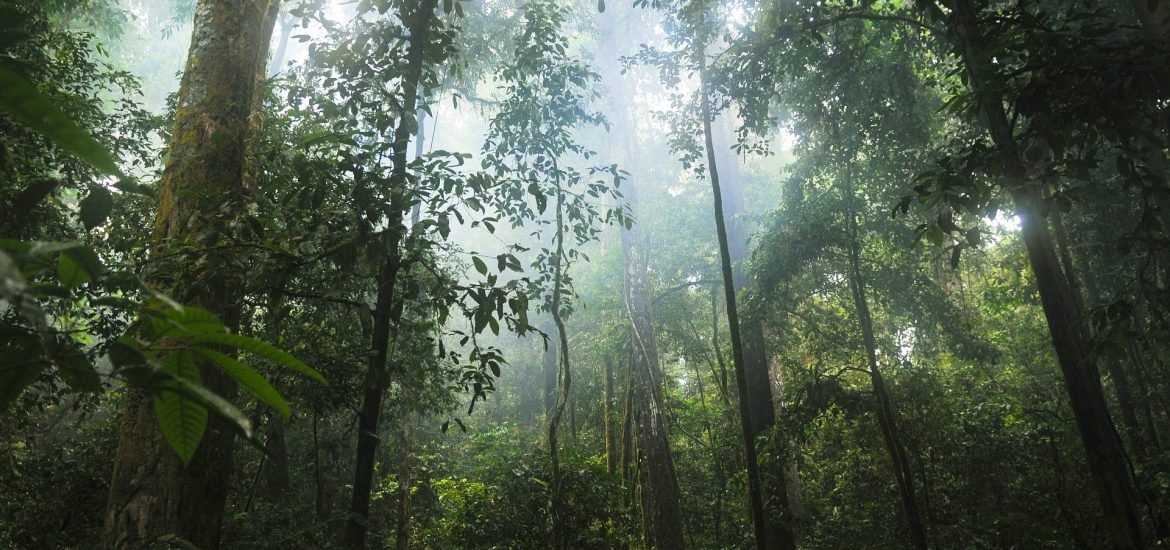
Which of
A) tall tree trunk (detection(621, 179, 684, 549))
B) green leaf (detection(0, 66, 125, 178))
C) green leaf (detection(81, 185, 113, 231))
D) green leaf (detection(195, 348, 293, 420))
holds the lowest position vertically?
green leaf (detection(195, 348, 293, 420))

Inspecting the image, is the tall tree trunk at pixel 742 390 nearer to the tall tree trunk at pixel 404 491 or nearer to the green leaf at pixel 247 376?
the green leaf at pixel 247 376

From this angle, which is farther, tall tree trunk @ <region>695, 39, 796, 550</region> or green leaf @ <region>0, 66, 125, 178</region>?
tall tree trunk @ <region>695, 39, 796, 550</region>

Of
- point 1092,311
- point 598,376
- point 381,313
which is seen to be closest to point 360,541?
point 381,313

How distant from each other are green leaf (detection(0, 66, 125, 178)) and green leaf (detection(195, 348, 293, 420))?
0.69ft

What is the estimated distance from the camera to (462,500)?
6.09 meters

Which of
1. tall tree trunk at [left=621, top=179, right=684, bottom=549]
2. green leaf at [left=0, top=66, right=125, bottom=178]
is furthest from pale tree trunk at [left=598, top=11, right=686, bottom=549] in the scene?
green leaf at [left=0, top=66, right=125, bottom=178]

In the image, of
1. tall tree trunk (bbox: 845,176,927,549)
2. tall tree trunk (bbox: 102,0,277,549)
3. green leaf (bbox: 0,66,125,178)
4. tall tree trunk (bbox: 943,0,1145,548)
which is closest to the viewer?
green leaf (bbox: 0,66,125,178)

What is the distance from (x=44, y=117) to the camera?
554mm

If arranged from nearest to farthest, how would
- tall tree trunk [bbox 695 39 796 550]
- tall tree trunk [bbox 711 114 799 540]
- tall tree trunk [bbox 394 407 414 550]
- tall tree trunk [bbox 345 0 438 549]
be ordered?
1. tall tree trunk [bbox 345 0 438 549]
2. tall tree trunk [bbox 695 39 796 550]
3. tall tree trunk [bbox 711 114 799 540]
4. tall tree trunk [bbox 394 407 414 550]

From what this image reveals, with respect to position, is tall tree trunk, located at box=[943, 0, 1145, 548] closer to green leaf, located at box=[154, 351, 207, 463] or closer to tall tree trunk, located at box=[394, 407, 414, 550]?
green leaf, located at box=[154, 351, 207, 463]

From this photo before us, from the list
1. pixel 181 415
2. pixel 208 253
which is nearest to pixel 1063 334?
pixel 181 415

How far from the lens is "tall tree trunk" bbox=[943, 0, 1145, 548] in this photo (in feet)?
6.74

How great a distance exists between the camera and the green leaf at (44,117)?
54cm

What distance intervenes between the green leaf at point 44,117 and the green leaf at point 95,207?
0.49m
